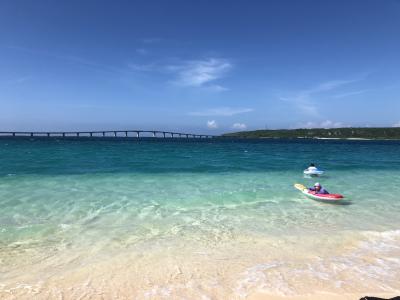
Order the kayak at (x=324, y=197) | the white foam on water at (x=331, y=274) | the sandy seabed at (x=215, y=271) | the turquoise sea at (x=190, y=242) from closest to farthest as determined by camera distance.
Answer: the sandy seabed at (x=215, y=271) < the white foam on water at (x=331, y=274) < the turquoise sea at (x=190, y=242) < the kayak at (x=324, y=197)

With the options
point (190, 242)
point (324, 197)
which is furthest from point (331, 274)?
point (324, 197)

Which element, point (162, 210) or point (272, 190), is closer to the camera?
point (162, 210)

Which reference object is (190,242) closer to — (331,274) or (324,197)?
(331,274)

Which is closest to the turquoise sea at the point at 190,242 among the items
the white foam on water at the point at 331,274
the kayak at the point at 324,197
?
the white foam on water at the point at 331,274

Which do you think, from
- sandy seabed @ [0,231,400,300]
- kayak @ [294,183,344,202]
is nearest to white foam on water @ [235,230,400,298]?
sandy seabed @ [0,231,400,300]

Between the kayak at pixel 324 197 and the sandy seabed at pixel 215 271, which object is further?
the kayak at pixel 324 197

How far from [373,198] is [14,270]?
17.4 metres

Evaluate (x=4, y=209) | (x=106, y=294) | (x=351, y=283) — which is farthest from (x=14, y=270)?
(x=351, y=283)

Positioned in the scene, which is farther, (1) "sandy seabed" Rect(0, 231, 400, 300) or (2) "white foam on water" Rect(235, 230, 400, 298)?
(2) "white foam on water" Rect(235, 230, 400, 298)

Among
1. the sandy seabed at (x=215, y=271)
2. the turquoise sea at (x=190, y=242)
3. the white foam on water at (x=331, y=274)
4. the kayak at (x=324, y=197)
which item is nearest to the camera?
the sandy seabed at (x=215, y=271)

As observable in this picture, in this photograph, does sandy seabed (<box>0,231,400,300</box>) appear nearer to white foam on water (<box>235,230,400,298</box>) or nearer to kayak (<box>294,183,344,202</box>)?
white foam on water (<box>235,230,400,298</box>)

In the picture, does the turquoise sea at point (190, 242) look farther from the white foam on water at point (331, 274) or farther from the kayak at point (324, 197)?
the kayak at point (324, 197)

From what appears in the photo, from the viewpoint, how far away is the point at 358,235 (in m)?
11.0

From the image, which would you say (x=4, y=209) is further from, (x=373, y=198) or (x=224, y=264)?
(x=373, y=198)
